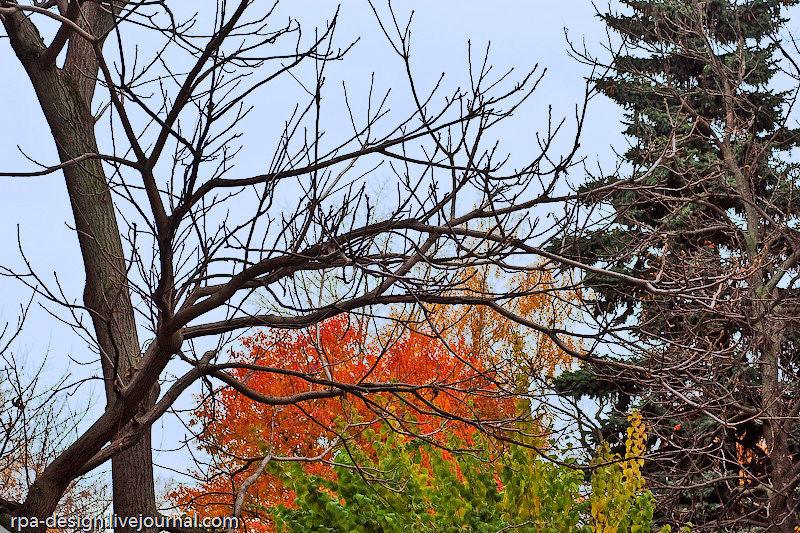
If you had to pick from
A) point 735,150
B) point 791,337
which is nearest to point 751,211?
point 735,150

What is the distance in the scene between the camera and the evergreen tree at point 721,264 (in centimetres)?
855

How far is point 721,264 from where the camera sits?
9.85m

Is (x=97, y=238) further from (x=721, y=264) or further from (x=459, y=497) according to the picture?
(x=721, y=264)

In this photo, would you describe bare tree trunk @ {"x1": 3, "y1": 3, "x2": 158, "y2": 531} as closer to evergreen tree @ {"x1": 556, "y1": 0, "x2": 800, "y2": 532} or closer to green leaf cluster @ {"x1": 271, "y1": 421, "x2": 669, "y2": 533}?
green leaf cluster @ {"x1": 271, "y1": 421, "x2": 669, "y2": 533}

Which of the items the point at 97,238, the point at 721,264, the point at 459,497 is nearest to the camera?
the point at 459,497

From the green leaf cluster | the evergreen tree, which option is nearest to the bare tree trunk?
the green leaf cluster

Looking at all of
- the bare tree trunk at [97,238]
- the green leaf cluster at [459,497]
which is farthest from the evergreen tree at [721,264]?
the bare tree trunk at [97,238]

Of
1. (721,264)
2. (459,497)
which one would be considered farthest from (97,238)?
(721,264)

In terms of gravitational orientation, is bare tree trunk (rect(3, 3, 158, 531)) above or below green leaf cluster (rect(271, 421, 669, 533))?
above

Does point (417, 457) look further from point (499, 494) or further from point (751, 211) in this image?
point (751, 211)

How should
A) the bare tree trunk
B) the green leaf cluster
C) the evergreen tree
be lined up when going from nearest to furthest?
the green leaf cluster
the bare tree trunk
the evergreen tree

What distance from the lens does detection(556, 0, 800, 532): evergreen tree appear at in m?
8.55

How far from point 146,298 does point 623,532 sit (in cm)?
360

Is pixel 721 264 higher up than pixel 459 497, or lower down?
higher up
